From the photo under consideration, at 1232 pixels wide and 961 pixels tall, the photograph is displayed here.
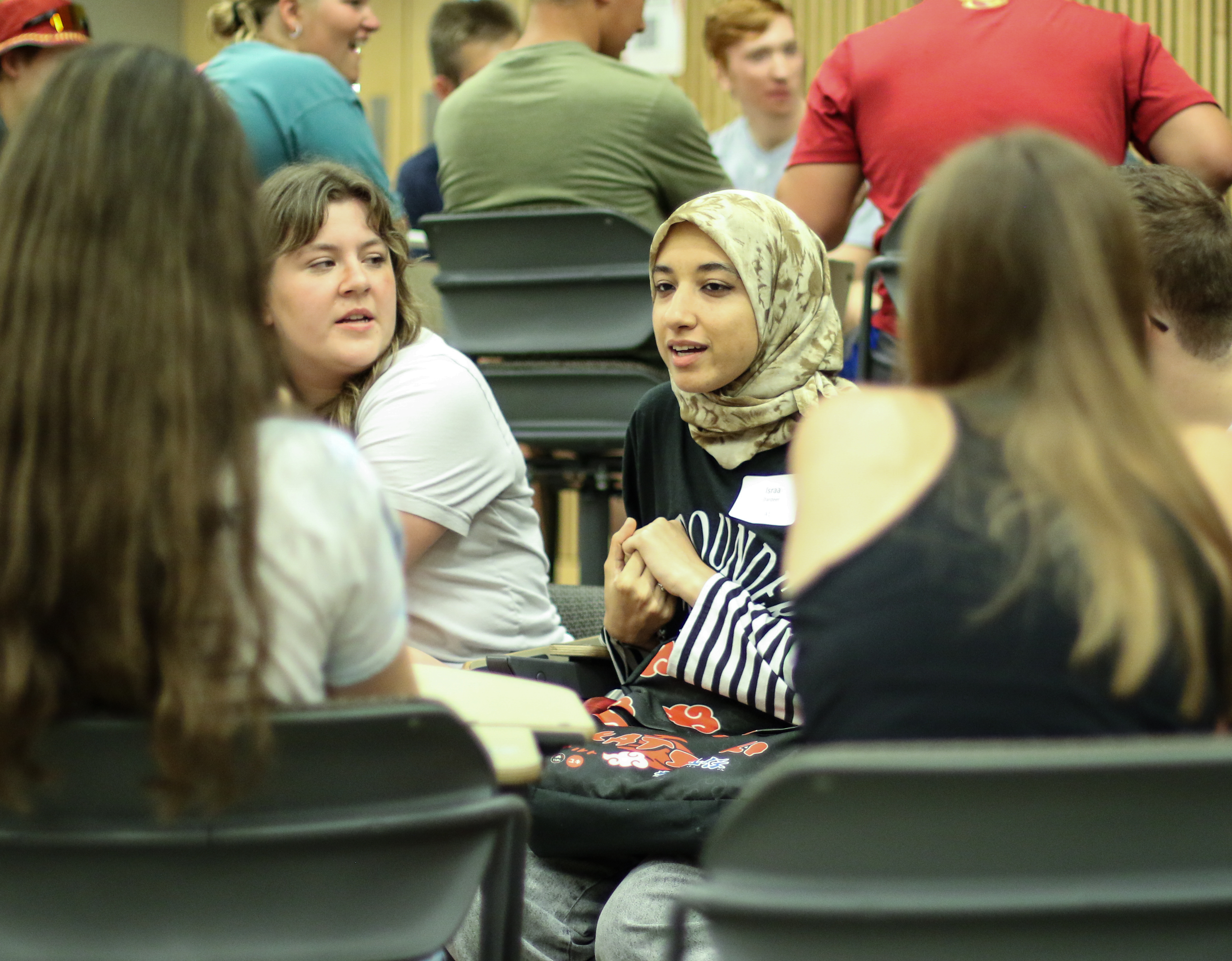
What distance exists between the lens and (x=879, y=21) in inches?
219

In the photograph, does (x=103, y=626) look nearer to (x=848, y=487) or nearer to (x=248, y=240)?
(x=248, y=240)

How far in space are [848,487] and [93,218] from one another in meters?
0.60

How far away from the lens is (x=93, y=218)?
1.01 m

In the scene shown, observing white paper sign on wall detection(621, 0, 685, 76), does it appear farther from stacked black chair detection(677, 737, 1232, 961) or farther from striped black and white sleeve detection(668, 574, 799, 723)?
stacked black chair detection(677, 737, 1232, 961)

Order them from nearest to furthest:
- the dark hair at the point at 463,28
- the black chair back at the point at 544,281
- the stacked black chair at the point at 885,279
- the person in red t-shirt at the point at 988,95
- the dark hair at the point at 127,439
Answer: the dark hair at the point at 127,439
the stacked black chair at the point at 885,279
the person in red t-shirt at the point at 988,95
the black chair back at the point at 544,281
the dark hair at the point at 463,28

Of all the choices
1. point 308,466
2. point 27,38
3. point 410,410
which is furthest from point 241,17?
point 308,466

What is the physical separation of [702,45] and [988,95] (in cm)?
364

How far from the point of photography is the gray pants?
1.59 metres

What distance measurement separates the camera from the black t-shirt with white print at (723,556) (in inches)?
67.8

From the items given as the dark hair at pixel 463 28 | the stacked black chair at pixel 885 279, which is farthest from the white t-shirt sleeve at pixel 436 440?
the dark hair at pixel 463 28

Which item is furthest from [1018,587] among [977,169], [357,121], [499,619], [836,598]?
[357,121]

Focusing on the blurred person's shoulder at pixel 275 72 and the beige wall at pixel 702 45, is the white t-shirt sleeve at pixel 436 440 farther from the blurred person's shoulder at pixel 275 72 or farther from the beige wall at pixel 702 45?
the beige wall at pixel 702 45

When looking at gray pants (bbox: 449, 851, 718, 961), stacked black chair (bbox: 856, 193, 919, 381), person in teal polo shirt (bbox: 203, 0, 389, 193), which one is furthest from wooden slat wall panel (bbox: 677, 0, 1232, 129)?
gray pants (bbox: 449, 851, 718, 961)

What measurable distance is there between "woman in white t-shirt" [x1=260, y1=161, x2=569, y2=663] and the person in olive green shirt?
0.82 m
